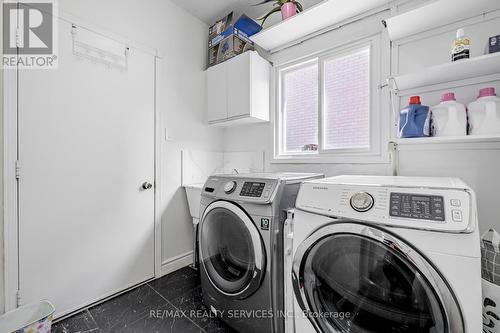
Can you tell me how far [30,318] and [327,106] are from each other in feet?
8.59

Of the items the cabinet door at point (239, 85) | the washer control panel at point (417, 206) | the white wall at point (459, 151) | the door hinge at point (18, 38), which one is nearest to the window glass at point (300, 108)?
the cabinet door at point (239, 85)

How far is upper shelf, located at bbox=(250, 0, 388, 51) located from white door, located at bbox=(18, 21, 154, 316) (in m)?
1.15

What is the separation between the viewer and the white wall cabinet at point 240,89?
2.09 meters

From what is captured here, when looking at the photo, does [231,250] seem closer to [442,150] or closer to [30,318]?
[30,318]

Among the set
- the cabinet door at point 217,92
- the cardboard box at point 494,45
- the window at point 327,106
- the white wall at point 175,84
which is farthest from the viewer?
the cabinet door at point 217,92

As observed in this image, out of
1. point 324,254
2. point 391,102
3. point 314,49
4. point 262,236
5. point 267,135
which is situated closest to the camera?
point 324,254

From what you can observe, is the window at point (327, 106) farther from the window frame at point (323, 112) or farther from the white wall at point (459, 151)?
the white wall at point (459, 151)

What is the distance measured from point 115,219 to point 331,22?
94.9 inches

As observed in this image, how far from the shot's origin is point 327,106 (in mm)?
2027

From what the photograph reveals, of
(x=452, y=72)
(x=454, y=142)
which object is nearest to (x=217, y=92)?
(x=452, y=72)

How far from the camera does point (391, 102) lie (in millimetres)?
1615

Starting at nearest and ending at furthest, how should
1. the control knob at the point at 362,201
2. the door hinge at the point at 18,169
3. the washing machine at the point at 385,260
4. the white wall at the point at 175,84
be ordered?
1. the washing machine at the point at 385,260
2. the control knob at the point at 362,201
3. the door hinge at the point at 18,169
4. the white wall at the point at 175,84

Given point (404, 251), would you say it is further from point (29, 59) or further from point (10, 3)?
point (10, 3)

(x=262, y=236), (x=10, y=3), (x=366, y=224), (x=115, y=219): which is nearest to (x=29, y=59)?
(x=10, y=3)
